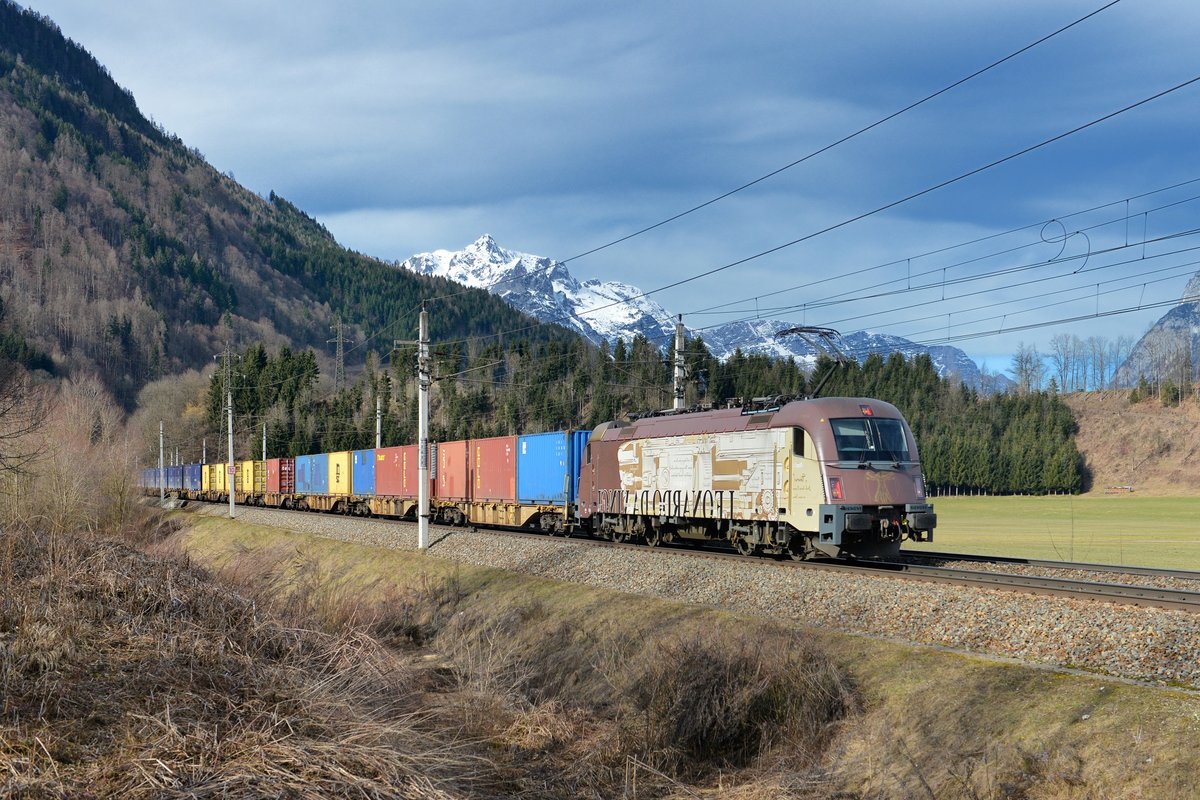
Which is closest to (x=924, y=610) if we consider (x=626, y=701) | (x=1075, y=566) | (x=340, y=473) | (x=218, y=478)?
(x=626, y=701)

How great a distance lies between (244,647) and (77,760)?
3.08 meters

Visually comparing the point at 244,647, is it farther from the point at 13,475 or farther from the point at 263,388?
the point at 263,388

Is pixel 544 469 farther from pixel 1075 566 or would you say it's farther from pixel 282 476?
pixel 282 476

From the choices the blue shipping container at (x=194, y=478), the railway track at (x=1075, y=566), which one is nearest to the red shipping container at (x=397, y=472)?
the railway track at (x=1075, y=566)

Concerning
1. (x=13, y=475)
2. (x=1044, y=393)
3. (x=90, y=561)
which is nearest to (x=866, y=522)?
(x=90, y=561)

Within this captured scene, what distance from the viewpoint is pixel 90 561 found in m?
9.98

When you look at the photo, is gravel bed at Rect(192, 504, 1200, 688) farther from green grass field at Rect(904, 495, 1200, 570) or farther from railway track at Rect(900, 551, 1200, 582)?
green grass field at Rect(904, 495, 1200, 570)

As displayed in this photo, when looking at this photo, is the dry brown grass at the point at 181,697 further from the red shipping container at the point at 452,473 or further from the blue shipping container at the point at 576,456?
the red shipping container at the point at 452,473

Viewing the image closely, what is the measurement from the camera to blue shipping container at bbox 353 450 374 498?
44.7m

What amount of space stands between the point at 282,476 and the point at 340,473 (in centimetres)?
1131

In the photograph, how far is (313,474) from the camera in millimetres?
54000

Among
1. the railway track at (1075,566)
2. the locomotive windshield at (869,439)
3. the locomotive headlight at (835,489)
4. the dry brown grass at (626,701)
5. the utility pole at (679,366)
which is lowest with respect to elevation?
the dry brown grass at (626,701)

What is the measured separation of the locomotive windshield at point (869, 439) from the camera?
19172 millimetres

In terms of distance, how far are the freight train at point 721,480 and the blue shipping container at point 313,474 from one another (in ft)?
49.8
